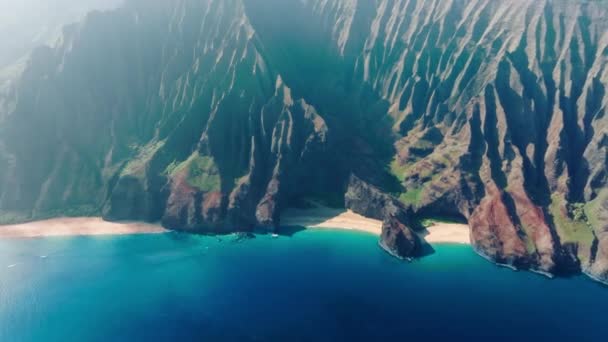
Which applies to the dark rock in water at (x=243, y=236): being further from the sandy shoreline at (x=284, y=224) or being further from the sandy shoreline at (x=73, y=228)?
the sandy shoreline at (x=73, y=228)

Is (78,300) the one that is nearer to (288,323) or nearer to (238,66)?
(288,323)

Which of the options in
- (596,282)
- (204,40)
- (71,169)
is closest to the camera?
(596,282)

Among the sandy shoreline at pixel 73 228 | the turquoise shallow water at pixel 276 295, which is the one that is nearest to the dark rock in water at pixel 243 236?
the turquoise shallow water at pixel 276 295

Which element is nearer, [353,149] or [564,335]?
[564,335]

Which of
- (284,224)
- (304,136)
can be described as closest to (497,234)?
(284,224)

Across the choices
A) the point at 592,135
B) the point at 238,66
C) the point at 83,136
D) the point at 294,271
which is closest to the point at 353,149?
the point at 238,66
